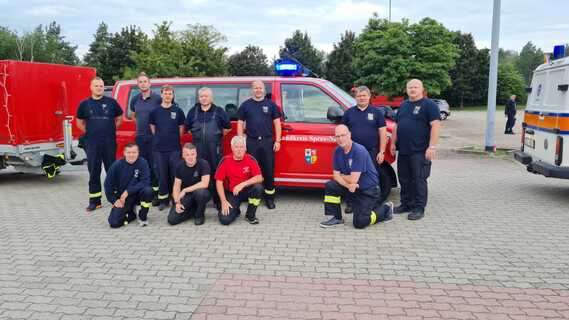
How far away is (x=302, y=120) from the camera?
7.07 metres

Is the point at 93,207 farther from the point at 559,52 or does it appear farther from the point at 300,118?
the point at 559,52

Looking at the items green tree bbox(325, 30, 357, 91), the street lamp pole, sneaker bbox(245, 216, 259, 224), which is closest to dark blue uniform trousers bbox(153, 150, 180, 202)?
sneaker bbox(245, 216, 259, 224)

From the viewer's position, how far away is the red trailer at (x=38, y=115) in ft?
28.2

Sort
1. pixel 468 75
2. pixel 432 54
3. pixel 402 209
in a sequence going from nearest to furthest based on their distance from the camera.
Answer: pixel 402 209 < pixel 432 54 < pixel 468 75

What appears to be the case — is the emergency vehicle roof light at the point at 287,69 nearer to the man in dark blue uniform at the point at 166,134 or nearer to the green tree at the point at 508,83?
the man in dark blue uniform at the point at 166,134

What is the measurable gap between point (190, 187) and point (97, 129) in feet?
6.03

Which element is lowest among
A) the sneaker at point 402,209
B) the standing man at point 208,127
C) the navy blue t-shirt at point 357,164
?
the sneaker at point 402,209

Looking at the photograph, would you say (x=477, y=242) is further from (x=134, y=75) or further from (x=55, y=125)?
(x=134, y=75)

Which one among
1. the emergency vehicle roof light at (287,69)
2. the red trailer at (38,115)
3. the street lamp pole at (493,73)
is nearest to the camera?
the emergency vehicle roof light at (287,69)

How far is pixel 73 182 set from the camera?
30.9 feet

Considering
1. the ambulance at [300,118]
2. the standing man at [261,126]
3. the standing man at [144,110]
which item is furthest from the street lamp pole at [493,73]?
the standing man at [144,110]

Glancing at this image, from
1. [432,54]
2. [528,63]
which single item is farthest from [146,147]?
[528,63]

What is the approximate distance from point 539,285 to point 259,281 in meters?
2.40

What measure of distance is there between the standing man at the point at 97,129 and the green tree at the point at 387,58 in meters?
30.5
